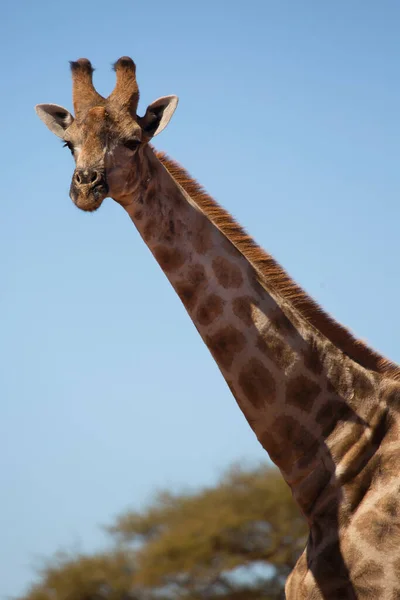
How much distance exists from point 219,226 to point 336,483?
2.24 meters

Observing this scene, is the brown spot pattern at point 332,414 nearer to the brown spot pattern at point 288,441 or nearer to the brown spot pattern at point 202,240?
the brown spot pattern at point 288,441

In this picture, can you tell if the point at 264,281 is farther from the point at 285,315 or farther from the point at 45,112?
the point at 45,112

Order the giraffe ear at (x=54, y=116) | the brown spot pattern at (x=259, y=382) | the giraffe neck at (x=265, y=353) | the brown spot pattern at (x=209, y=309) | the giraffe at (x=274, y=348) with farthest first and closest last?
1. the giraffe ear at (x=54, y=116)
2. the brown spot pattern at (x=209, y=309)
3. the brown spot pattern at (x=259, y=382)
4. the giraffe neck at (x=265, y=353)
5. the giraffe at (x=274, y=348)

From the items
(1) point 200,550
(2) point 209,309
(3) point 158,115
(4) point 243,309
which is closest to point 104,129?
(3) point 158,115

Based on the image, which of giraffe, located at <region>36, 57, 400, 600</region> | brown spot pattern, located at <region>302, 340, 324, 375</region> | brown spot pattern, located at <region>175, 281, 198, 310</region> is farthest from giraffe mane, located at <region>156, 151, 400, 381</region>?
brown spot pattern, located at <region>175, 281, 198, 310</region>

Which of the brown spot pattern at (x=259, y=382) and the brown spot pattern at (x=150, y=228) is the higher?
the brown spot pattern at (x=150, y=228)

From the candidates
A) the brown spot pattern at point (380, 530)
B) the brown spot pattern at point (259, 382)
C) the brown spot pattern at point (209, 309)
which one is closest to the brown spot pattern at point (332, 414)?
the brown spot pattern at point (259, 382)

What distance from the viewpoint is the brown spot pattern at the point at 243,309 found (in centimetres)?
836

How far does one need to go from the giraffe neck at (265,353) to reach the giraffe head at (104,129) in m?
0.23

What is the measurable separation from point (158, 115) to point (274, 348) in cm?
212

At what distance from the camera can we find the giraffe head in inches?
312

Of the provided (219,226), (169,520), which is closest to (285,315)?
(219,226)

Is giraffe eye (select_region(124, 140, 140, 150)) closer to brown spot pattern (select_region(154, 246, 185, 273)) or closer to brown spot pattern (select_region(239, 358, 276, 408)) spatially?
brown spot pattern (select_region(154, 246, 185, 273))

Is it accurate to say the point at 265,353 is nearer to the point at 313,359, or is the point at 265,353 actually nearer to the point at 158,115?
the point at 313,359
